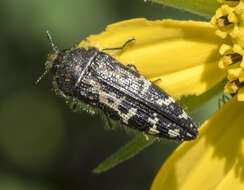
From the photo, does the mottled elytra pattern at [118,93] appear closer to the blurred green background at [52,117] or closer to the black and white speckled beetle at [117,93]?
the black and white speckled beetle at [117,93]

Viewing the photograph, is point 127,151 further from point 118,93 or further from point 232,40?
point 232,40

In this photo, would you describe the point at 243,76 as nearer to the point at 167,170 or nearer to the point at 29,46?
the point at 167,170

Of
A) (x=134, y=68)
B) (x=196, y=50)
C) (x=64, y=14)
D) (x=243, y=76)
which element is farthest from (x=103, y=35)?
(x=64, y=14)

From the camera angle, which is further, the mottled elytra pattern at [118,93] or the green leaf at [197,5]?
the mottled elytra pattern at [118,93]

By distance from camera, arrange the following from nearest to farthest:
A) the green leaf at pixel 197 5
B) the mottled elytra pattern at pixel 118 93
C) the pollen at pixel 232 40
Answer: the green leaf at pixel 197 5
the pollen at pixel 232 40
the mottled elytra pattern at pixel 118 93

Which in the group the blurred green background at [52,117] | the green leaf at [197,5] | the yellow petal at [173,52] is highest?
the green leaf at [197,5]

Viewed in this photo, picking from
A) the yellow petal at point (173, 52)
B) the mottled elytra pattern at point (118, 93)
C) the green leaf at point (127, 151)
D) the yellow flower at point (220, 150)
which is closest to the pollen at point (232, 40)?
the yellow flower at point (220, 150)

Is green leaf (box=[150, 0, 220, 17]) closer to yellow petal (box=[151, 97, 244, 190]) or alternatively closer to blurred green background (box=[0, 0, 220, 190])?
yellow petal (box=[151, 97, 244, 190])
